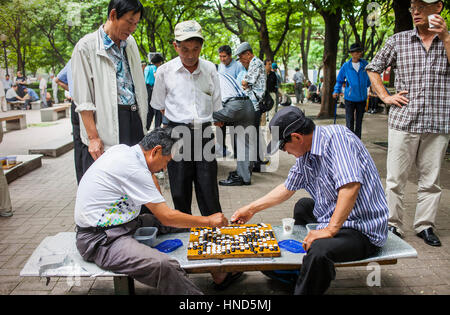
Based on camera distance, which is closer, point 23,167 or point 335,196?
point 335,196

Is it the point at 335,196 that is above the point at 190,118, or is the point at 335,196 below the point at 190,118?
below

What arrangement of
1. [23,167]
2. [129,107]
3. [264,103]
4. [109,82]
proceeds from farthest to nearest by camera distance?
[23,167] → [264,103] → [129,107] → [109,82]

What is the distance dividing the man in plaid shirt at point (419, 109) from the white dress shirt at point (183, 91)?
174cm

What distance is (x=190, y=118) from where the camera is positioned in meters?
3.38

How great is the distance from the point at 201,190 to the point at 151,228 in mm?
821

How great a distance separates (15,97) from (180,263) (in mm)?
20166

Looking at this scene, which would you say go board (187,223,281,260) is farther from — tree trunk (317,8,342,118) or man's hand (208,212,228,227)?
tree trunk (317,8,342,118)

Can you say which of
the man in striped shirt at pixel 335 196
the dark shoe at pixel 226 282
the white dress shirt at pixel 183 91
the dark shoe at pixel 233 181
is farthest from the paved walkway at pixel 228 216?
the white dress shirt at pixel 183 91

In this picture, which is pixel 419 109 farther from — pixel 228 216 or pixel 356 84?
pixel 356 84

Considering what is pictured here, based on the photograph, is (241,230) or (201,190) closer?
(241,230)

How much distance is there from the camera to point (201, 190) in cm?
348

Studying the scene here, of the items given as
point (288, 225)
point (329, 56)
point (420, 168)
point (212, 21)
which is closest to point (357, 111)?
point (420, 168)
